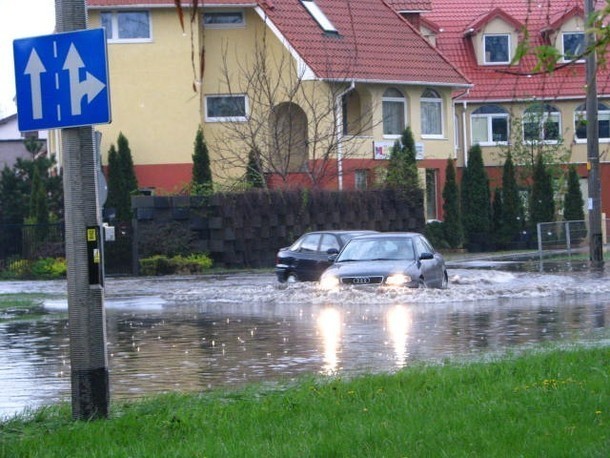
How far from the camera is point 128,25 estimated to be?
44.4 metres

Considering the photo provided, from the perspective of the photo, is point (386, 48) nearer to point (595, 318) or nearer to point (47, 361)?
point (595, 318)

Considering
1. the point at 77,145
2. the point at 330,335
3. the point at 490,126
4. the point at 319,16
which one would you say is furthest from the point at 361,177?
the point at 77,145

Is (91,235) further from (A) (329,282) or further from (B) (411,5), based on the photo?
(B) (411,5)

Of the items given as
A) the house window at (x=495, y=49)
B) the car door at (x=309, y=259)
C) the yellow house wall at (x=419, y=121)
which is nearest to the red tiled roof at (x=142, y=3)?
the yellow house wall at (x=419, y=121)

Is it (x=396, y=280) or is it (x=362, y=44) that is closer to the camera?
(x=396, y=280)

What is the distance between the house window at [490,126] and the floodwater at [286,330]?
86.6ft

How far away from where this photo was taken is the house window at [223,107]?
4519cm

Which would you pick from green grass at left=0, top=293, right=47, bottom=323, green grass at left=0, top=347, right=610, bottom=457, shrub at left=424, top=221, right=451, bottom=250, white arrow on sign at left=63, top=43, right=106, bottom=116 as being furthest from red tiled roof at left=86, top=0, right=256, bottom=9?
white arrow on sign at left=63, top=43, right=106, bottom=116

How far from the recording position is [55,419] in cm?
1023

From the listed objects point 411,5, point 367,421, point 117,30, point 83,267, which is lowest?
point 367,421

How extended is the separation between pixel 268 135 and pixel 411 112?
852cm

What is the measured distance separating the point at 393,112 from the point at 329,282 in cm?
2436

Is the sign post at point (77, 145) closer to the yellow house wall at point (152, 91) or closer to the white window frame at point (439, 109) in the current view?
the yellow house wall at point (152, 91)

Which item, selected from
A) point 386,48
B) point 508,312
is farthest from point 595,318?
point 386,48
